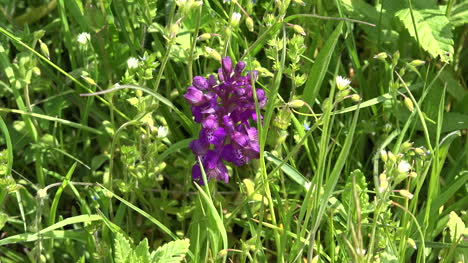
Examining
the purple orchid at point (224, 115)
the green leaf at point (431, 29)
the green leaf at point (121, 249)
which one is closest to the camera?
the green leaf at point (121, 249)

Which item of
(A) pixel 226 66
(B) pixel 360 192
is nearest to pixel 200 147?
(A) pixel 226 66

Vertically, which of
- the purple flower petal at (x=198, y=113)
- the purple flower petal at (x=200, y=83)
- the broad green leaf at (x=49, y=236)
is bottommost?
the broad green leaf at (x=49, y=236)

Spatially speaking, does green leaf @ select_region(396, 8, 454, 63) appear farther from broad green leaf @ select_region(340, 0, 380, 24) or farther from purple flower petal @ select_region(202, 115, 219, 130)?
purple flower petal @ select_region(202, 115, 219, 130)

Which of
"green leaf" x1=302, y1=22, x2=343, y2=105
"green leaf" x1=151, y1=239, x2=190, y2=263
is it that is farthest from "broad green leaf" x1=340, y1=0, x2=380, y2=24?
"green leaf" x1=151, y1=239, x2=190, y2=263

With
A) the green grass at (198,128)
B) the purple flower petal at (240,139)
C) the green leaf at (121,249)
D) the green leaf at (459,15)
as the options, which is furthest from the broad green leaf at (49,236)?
the green leaf at (459,15)

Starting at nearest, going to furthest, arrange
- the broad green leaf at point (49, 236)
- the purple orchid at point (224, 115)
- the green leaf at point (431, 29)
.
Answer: the purple orchid at point (224, 115)
the broad green leaf at point (49, 236)
the green leaf at point (431, 29)

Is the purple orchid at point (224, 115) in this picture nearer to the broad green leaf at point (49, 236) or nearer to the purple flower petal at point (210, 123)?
the purple flower petal at point (210, 123)

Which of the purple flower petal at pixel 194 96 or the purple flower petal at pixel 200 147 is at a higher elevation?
the purple flower petal at pixel 194 96

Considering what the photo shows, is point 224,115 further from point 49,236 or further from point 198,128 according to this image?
point 49,236
